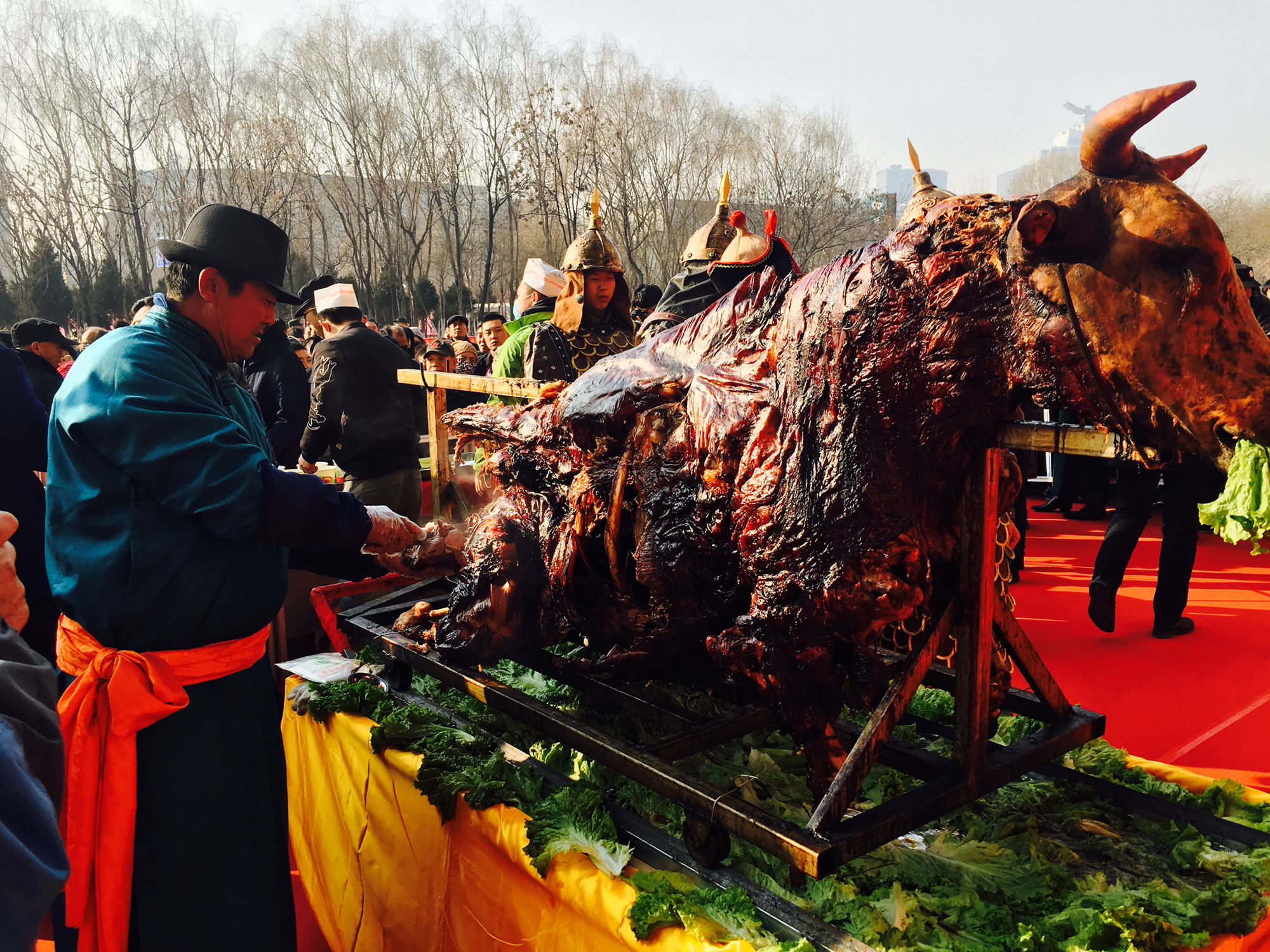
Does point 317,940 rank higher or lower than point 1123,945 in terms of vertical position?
lower

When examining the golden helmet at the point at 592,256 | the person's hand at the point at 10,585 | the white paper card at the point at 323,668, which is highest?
the golden helmet at the point at 592,256

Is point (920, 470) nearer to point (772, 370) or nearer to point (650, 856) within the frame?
point (772, 370)

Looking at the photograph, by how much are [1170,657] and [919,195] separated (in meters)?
3.82

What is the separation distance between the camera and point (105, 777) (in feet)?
6.84

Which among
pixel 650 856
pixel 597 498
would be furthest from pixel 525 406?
pixel 650 856

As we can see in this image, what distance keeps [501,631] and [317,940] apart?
61.5 inches

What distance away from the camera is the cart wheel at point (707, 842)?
1.91 meters

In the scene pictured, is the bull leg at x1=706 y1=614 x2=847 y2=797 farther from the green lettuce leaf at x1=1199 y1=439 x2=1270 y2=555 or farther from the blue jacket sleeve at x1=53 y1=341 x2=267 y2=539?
the blue jacket sleeve at x1=53 y1=341 x2=267 y2=539

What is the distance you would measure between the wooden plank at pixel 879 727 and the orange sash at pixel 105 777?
1.72 metres

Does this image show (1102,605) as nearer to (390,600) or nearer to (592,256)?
(592,256)

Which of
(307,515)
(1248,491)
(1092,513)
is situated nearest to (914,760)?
(1248,491)

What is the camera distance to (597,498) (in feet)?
8.01

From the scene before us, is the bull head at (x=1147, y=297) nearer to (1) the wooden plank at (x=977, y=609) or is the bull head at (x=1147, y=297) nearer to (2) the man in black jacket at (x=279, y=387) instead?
(1) the wooden plank at (x=977, y=609)

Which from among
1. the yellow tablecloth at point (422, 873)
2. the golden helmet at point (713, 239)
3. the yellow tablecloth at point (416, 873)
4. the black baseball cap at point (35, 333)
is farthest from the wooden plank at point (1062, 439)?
the black baseball cap at point (35, 333)
